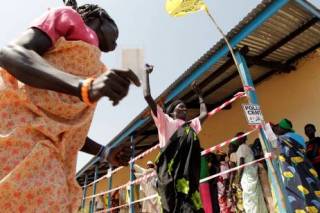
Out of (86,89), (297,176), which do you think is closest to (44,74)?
(86,89)

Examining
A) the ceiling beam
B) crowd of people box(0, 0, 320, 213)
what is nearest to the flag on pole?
the ceiling beam

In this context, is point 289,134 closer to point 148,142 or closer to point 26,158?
point 26,158

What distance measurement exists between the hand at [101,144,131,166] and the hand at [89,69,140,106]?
66cm

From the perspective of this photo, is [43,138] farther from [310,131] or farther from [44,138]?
[310,131]

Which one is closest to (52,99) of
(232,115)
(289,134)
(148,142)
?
(289,134)

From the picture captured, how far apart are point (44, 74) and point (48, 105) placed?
0.55ft

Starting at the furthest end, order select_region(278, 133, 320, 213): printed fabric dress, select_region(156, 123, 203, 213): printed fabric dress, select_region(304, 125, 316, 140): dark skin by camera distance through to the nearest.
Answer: select_region(304, 125, 316, 140): dark skin → select_region(278, 133, 320, 213): printed fabric dress → select_region(156, 123, 203, 213): printed fabric dress

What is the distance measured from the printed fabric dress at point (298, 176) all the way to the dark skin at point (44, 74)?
Result: 3344 mm

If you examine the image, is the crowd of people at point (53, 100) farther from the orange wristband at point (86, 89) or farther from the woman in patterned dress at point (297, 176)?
the woman in patterned dress at point (297, 176)

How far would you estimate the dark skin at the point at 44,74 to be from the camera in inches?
31.6

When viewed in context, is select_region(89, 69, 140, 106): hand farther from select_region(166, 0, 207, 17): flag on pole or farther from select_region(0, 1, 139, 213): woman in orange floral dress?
select_region(166, 0, 207, 17): flag on pole

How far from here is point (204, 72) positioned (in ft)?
16.5

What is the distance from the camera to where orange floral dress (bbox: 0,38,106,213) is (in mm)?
923

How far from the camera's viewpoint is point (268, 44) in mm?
4773
